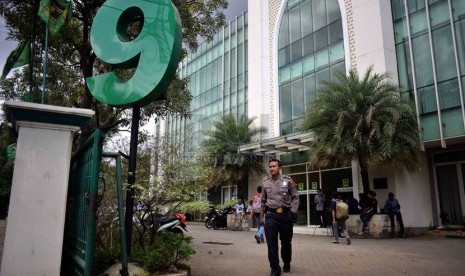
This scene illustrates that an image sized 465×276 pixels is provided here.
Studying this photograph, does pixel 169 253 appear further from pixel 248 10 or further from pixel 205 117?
pixel 205 117

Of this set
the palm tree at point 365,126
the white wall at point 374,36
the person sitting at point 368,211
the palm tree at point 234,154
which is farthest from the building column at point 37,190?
the palm tree at point 234,154

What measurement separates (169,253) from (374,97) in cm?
1125

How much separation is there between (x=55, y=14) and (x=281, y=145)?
1359 centimetres

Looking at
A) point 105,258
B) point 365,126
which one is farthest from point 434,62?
point 105,258

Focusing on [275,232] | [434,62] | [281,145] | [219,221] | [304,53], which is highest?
[304,53]

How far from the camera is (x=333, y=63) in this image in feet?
59.9

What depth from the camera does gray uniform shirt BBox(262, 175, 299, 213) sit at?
230 inches

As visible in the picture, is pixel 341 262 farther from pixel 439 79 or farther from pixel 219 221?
pixel 219 221

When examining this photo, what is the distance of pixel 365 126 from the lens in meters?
13.8

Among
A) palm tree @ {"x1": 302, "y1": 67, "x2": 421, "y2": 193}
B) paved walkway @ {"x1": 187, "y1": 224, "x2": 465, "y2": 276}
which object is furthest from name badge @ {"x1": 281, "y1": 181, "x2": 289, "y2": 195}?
palm tree @ {"x1": 302, "y1": 67, "x2": 421, "y2": 193}

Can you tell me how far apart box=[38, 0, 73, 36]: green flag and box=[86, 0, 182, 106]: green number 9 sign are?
1.38 metres

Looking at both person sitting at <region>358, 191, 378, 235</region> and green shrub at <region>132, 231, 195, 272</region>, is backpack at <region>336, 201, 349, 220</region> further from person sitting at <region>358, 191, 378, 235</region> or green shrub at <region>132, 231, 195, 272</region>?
green shrub at <region>132, 231, 195, 272</region>

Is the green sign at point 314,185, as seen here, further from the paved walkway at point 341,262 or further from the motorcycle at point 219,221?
the paved walkway at point 341,262

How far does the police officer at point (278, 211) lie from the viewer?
5.65m
